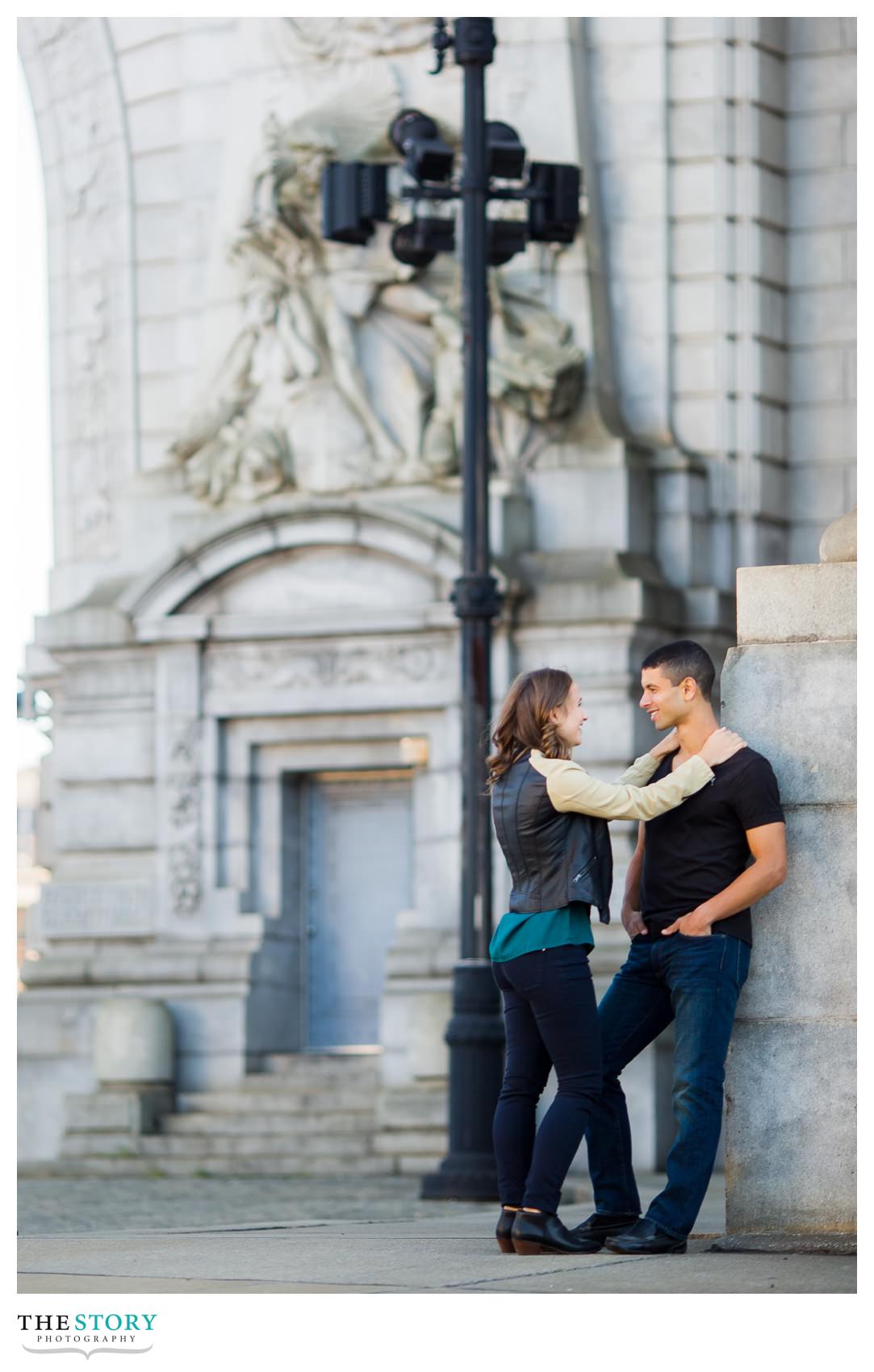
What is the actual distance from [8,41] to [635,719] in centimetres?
1093

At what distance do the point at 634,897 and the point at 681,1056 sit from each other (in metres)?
0.67

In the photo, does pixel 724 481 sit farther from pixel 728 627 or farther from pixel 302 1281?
pixel 302 1281

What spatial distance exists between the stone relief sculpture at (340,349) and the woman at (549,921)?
36.8ft

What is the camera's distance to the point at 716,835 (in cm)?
873

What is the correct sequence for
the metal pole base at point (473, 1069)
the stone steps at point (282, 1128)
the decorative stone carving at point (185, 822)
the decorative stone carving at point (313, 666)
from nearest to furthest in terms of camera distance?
the metal pole base at point (473, 1069) < the stone steps at point (282, 1128) < the decorative stone carving at point (313, 666) < the decorative stone carving at point (185, 822)

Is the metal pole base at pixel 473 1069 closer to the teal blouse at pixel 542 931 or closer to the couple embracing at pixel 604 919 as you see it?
the couple embracing at pixel 604 919

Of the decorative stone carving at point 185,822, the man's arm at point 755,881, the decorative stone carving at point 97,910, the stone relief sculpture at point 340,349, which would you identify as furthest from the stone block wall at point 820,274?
the man's arm at point 755,881

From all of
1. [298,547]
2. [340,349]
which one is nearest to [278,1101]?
[298,547]

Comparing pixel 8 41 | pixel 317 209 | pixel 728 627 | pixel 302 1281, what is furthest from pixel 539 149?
pixel 302 1281

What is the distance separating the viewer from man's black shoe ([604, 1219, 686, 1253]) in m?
8.57

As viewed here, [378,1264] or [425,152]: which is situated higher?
[425,152]

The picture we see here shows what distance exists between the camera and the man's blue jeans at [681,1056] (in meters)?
8.62

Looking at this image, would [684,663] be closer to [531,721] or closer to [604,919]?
[531,721]
